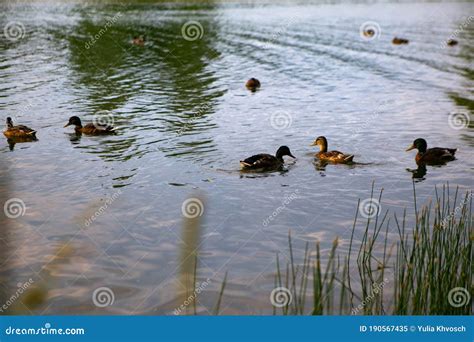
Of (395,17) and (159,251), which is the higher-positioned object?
(395,17)

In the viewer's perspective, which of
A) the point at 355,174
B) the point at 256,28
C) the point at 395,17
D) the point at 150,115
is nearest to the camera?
the point at 355,174

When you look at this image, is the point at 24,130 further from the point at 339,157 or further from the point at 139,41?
the point at 139,41

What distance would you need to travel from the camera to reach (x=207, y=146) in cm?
2025

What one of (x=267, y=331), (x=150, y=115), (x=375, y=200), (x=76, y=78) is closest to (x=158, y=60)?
(x=76, y=78)

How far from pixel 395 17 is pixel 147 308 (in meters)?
54.1

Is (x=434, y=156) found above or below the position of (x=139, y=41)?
below

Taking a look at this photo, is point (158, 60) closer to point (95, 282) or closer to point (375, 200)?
point (375, 200)

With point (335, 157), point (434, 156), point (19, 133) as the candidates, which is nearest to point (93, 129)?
point (19, 133)

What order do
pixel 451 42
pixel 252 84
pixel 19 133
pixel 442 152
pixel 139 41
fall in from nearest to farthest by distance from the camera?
pixel 442 152 → pixel 19 133 → pixel 252 84 → pixel 451 42 → pixel 139 41

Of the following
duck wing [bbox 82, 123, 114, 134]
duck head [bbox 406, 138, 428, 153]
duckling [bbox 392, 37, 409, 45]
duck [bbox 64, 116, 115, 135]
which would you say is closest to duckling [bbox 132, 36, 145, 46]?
duckling [bbox 392, 37, 409, 45]

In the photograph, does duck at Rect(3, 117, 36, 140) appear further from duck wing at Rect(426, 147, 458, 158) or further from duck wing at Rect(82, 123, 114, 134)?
duck wing at Rect(426, 147, 458, 158)

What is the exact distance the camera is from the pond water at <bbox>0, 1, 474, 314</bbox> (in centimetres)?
1211

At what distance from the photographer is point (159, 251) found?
12.5 m

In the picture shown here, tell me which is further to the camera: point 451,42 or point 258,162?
point 451,42
